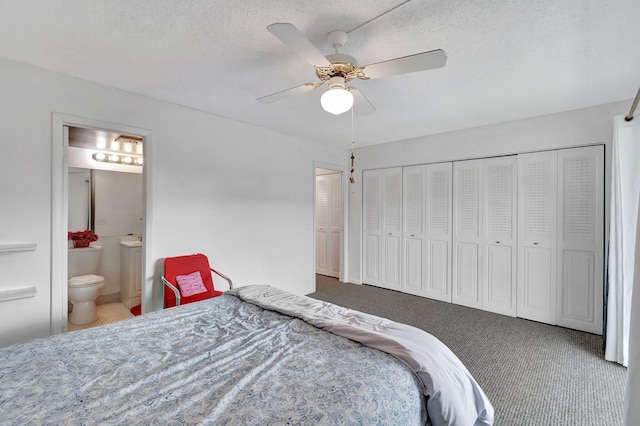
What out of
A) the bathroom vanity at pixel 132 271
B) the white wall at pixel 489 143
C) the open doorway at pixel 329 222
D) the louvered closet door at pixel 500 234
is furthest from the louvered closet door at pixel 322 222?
the bathroom vanity at pixel 132 271

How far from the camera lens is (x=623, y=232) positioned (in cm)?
262

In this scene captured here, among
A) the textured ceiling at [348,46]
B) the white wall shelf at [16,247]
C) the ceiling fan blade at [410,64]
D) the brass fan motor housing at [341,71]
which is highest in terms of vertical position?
the textured ceiling at [348,46]

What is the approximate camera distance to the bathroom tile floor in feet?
11.3

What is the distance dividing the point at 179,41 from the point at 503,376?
11.6 feet

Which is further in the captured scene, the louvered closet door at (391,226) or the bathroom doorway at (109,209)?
the louvered closet door at (391,226)

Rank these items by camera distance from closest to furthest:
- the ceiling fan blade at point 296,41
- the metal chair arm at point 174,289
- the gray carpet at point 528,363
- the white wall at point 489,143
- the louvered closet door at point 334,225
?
the ceiling fan blade at point 296,41 → the gray carpet at point 528,363 → the metal chair arm at point 174,289 → the white wall at point 489,143 → the louvered closet door at point 334,225

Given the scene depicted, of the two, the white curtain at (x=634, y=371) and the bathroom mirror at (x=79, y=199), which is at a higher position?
the bathroom mirror at (x=79, y=199)

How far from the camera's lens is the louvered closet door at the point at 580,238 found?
3.25 metres

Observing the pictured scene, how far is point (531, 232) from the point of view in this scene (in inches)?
145

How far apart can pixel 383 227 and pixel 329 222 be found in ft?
4.40

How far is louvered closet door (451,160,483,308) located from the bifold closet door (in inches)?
35.0

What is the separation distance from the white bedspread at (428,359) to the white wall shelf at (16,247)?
6.73ft

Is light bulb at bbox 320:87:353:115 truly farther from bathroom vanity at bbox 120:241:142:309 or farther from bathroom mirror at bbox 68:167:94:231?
bathroom mirror at bbox 68:167:94:231

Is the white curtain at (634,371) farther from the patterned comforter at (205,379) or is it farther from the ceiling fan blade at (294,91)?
the ceiling fan blade at (294,91)
